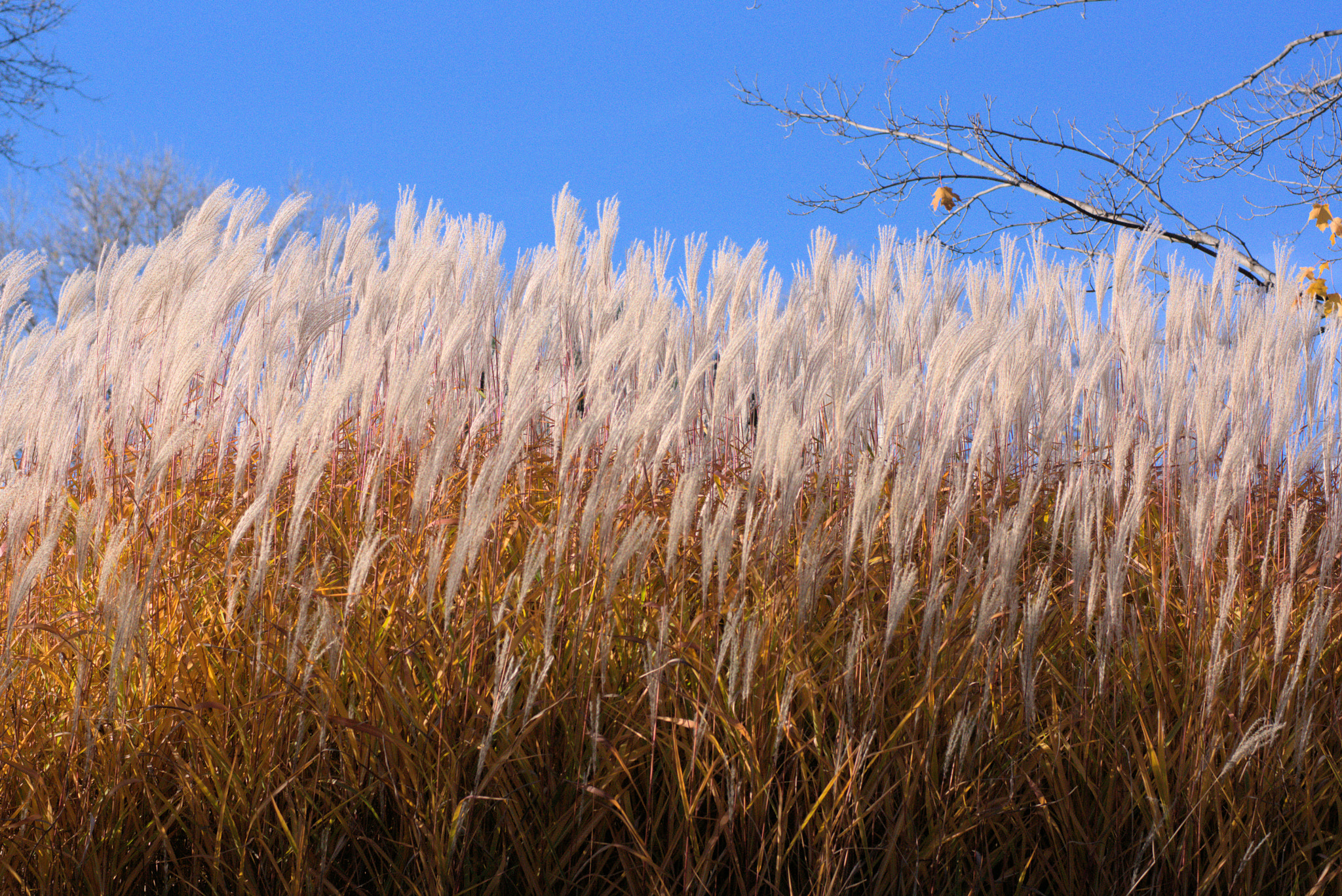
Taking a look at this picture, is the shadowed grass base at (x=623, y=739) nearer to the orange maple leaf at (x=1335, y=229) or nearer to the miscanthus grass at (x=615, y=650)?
the miscanthus grass at (x=615, y=650)

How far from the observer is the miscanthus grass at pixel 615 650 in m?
1.52

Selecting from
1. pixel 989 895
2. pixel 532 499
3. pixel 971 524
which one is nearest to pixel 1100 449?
pixel 971 524

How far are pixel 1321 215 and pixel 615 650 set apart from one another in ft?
17.5

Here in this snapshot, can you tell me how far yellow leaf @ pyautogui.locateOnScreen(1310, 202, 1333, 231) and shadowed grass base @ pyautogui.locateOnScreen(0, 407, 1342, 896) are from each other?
14.0 feet

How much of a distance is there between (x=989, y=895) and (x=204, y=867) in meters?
1.38

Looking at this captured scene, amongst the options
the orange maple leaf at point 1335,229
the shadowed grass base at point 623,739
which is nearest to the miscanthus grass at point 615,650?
the shadowed grass base at point 623,739

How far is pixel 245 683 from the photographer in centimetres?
173

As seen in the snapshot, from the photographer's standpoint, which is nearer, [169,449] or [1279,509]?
[169,449]

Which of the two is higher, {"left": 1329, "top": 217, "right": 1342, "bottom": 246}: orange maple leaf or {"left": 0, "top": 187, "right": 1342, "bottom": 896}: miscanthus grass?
{"left": 1329, "top": 217, "right": 1342, "bottom": 246}: orange maple leaf

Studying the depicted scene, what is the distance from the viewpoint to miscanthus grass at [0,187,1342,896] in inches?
59.8

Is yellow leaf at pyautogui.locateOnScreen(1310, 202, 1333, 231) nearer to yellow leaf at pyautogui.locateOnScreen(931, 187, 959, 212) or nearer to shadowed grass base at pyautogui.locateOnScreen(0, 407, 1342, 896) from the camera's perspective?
yellow leaf at pyautogui.locateOnScreen(931, 187, 959, 212)

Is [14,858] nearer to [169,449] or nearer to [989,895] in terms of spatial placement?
[169,449]

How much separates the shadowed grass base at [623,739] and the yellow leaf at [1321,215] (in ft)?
14.0

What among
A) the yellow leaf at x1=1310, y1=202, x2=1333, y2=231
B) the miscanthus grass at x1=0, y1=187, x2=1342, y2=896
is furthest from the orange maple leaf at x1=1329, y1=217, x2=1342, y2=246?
the miscanthus grass at x1=0, y1=187, x2=1342, y2=896
